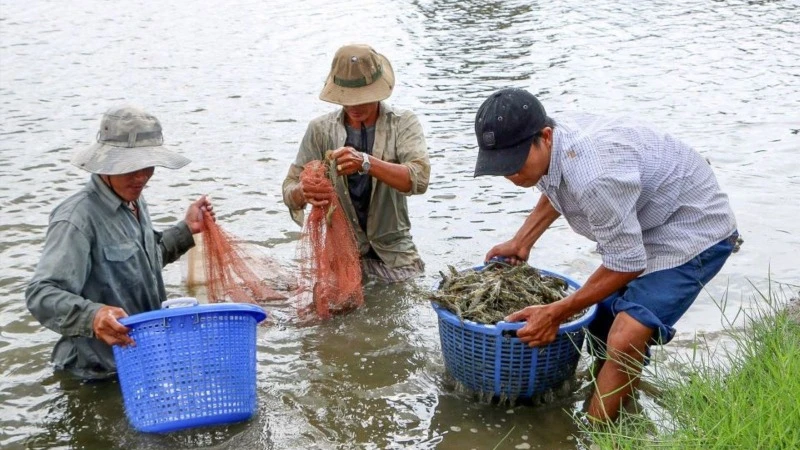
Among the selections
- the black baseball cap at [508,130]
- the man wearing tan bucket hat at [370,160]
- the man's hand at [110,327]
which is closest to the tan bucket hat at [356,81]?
the man wearing tan bucket hat at [370,160]

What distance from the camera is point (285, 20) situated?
51.1 ft

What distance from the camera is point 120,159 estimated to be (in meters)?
4.27

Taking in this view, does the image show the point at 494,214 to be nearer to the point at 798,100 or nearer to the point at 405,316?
the point at 405,316

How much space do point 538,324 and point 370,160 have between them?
1571mm

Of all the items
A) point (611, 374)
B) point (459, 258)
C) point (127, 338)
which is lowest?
point (459, 258)

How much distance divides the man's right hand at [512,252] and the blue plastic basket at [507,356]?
2.03 feet

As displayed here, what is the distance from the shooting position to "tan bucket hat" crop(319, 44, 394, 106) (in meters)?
5.43

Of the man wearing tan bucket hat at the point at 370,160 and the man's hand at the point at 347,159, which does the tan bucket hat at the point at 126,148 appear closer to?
the man's hand at the point at 347,159

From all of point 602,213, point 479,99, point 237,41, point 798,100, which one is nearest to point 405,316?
point 602,213

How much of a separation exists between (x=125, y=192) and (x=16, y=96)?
712 cm

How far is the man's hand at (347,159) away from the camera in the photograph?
202 inches

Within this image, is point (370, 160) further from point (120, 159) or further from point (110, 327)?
point (110, 327)

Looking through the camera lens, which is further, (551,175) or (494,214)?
(494,214)

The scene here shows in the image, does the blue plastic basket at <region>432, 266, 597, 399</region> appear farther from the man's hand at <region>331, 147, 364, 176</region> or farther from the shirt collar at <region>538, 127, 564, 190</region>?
the man's hand at <region>331, 147, 364, 176</region>
